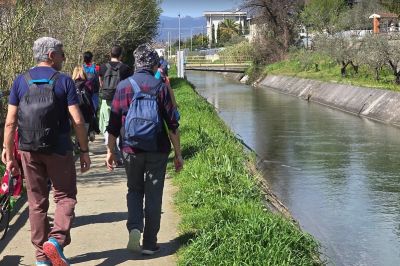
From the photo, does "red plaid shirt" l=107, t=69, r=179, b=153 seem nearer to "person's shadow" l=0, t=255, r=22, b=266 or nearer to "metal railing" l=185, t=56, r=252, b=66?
"person's shadow" l=0, t=255, r=22, b=266

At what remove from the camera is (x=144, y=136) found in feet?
17.5

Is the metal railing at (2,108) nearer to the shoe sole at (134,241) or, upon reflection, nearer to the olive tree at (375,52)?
the shoe sole at (134,241)

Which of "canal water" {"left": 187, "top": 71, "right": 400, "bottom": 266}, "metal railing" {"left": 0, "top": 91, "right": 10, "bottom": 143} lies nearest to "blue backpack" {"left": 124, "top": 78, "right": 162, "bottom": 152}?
"canal water" {"left": 187, "top": 71, "right": 400, "bottom": 266}

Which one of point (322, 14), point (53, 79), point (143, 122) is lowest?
point (143, 122)

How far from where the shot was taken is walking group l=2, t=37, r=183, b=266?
493 centimetres

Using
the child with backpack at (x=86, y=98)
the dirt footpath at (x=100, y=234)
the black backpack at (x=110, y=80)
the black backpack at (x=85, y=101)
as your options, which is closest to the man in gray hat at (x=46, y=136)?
the dirt footpath at (x=100, y=234)

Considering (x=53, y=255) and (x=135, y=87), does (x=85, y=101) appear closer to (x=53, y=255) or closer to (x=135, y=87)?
(x=135, y=87)

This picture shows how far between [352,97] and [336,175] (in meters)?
16.2

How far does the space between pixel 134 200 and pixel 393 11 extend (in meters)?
47.2

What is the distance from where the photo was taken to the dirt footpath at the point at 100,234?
18.7 feet

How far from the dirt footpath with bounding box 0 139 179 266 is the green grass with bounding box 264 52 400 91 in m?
20.0

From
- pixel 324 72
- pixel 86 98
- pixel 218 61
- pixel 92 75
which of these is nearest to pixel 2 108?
pixel 92 75

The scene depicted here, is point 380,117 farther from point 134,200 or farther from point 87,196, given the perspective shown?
point 134,200

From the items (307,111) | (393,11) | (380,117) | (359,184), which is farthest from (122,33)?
(393,11)
